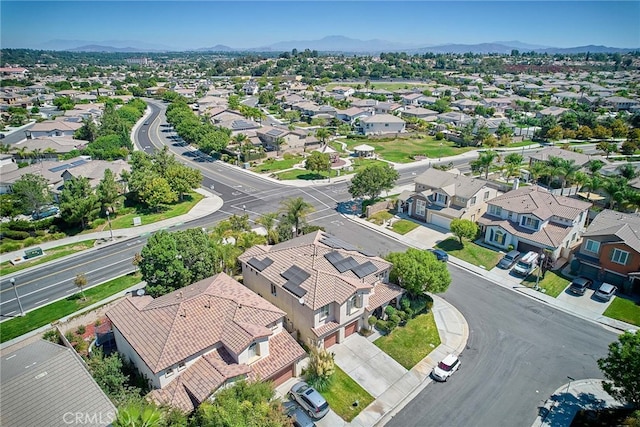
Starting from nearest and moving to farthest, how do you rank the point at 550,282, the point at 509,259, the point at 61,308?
1. the point at 61,308
2. the point at 550,282
3. the point at 509,259

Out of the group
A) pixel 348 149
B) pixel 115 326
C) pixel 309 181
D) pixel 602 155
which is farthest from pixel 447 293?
pixel 602 155

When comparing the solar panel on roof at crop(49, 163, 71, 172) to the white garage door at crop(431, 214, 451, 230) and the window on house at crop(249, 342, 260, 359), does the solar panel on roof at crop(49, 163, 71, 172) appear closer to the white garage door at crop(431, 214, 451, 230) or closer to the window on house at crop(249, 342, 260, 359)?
the window on house at crop(249, 342, 260, 359)

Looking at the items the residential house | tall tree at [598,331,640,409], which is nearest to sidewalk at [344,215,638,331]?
tall tree at [598,331,640,409]

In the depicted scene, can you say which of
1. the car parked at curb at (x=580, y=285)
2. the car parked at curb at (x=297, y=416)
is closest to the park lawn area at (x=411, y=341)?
the car parked at curb at (x=297, y=416)

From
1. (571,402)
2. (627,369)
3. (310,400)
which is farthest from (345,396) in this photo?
(627,369)

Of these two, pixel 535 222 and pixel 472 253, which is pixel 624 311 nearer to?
pixel 535 222

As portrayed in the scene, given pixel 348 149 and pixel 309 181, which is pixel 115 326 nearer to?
pixel 309 181
